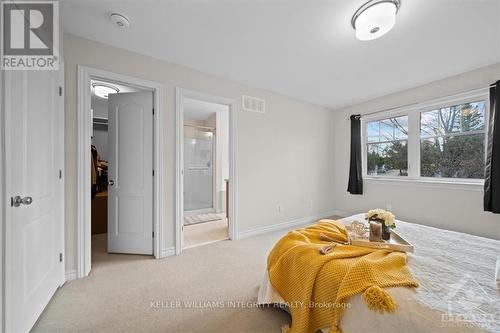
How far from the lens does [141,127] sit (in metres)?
2.59

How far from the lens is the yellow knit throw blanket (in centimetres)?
102

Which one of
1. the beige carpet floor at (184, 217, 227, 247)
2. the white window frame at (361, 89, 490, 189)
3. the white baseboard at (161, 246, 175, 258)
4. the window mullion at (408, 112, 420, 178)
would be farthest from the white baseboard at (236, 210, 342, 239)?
the window mullion at (408, 112, 420, 178)

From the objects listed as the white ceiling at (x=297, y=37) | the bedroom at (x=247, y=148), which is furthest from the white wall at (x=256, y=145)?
the white ceiling at (x=297, y=37)

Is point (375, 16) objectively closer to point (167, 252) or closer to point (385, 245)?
point (385, 245)

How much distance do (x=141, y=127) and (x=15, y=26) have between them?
1.33 m

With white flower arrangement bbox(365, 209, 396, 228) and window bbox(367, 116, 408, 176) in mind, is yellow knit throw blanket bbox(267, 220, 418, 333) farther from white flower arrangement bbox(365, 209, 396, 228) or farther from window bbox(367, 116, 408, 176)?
window bbox(367, 116, 408, 176)

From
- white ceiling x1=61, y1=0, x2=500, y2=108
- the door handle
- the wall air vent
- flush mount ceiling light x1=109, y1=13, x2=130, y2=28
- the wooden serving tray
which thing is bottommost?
the wooden serving tray

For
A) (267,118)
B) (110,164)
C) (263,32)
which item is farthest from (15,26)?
(267,118)

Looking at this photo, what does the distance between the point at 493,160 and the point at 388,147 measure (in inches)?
56.9

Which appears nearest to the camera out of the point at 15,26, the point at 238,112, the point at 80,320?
the point at 15,26

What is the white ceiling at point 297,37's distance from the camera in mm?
1741

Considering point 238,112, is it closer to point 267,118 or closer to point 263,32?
point 267,118

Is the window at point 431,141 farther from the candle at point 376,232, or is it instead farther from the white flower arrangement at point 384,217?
the candle at point 376,232

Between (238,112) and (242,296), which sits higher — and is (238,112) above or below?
above
